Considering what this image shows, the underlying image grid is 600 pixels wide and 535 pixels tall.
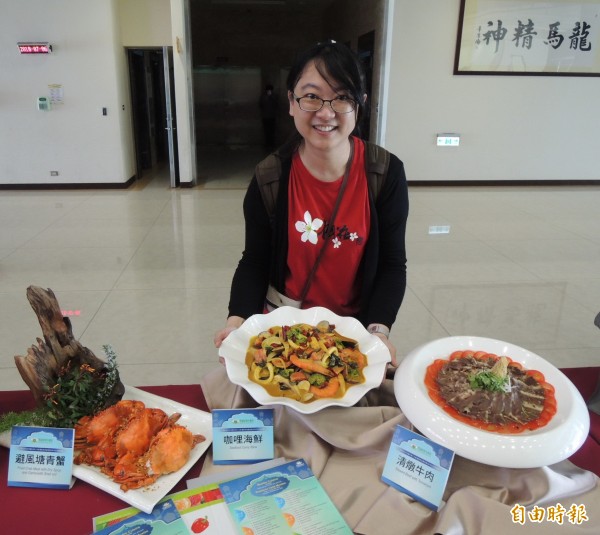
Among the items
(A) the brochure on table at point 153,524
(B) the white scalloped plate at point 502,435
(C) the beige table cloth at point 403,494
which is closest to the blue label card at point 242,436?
(C) the beige table cloth at point 403,494

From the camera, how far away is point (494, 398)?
3.17 ft

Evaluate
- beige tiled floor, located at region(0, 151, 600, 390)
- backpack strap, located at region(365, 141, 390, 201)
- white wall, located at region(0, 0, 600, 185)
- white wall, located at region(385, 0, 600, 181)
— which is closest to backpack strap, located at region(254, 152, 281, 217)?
backpack strap, located at region(365, 141, 390, 201)

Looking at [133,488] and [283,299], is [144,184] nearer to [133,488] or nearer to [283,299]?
[283,299]

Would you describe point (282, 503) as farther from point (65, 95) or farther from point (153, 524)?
point (65, 95)

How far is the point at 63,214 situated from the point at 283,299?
4.71 metres

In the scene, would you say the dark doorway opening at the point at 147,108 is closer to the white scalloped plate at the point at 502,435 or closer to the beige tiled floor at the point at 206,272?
the beige tiled floor at the point at 206,272

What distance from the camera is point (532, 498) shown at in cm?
91

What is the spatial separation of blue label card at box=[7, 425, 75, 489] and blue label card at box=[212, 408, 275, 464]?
0.91 ft

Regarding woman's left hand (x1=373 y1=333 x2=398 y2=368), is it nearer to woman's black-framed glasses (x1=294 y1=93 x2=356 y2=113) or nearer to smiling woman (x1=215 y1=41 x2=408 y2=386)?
smiling woman (x1=215 y1=41 x2=408 y2=386)

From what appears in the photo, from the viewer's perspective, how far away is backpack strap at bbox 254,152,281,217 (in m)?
1.41

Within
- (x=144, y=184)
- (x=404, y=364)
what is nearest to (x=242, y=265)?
(x=404, y=364)

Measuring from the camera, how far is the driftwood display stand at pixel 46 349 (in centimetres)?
107

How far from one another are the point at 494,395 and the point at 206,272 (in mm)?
3029

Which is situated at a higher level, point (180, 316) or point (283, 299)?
point (283, 299)
